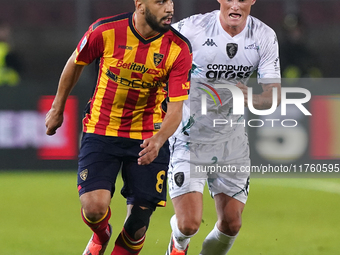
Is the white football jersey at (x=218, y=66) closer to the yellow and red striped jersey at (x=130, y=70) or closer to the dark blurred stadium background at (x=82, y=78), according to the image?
the yellow and red striped jersey at (x=130, y=70)

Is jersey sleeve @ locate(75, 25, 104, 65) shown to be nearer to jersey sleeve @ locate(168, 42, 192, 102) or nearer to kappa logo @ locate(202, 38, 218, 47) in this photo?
jersey sleeve @ locate(168, 42, 192, 102)

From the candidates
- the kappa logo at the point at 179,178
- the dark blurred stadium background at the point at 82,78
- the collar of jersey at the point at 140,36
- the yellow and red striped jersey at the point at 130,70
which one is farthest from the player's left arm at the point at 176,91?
the dark blurred stadium background at the point at 82,78

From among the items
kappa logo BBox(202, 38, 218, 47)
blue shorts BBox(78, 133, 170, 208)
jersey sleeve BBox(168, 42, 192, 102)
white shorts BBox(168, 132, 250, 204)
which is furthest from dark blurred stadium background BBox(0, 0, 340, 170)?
jersey sleeve BBox(168, 42, 192, 102)

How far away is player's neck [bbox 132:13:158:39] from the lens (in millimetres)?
4289

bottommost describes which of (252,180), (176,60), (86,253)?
(252,180)

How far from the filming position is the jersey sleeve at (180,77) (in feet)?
13.9

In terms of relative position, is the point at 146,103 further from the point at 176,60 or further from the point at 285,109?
the point at 285,109

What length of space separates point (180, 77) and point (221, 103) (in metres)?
0.72

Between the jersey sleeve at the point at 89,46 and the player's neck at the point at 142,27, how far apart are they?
10.3 inches

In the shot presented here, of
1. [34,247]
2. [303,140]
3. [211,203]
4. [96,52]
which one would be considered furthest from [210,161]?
[303,140]

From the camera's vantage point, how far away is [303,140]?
30.0ft

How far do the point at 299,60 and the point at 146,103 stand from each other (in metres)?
6.62

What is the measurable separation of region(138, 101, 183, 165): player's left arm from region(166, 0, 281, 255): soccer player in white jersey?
0.68m

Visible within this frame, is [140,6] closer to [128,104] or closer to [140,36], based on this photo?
[140,36]
